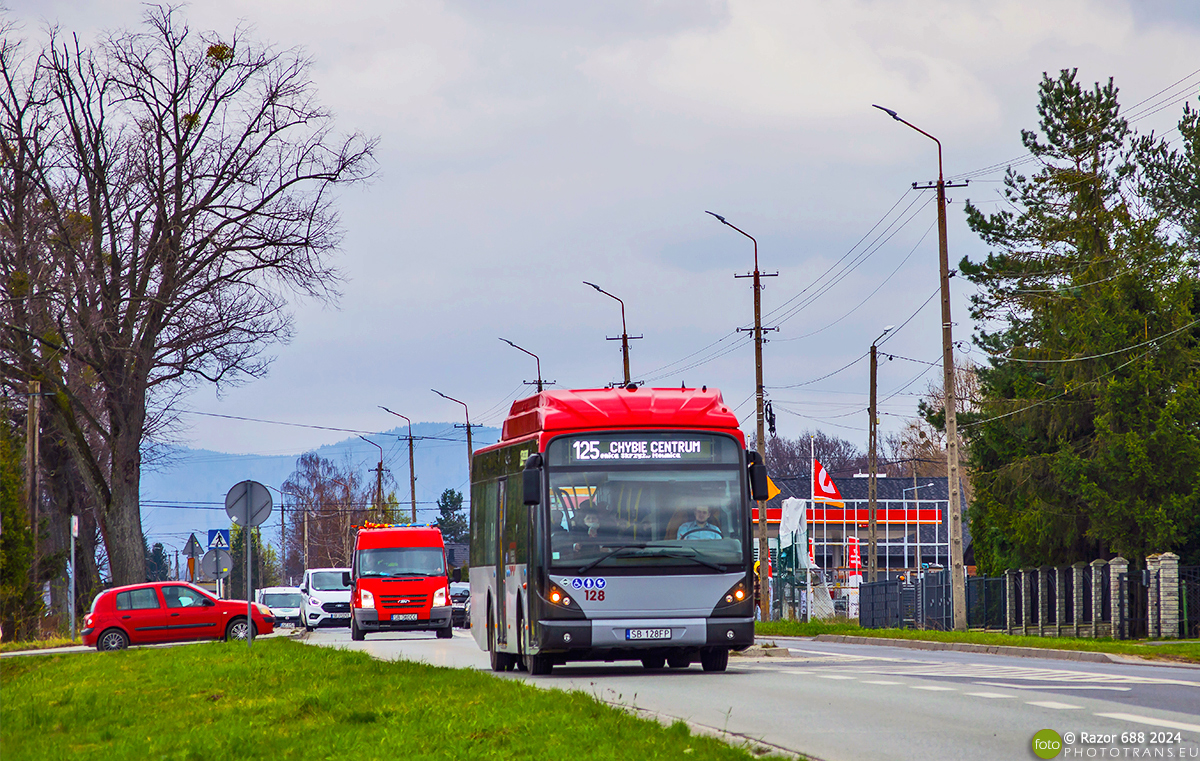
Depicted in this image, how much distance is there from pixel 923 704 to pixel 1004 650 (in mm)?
15504

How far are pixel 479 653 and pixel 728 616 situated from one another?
1093 centimetres

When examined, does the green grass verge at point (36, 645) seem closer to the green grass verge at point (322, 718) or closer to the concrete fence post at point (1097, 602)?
the green grass verge at point (322, 718)

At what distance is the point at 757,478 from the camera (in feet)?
56.0

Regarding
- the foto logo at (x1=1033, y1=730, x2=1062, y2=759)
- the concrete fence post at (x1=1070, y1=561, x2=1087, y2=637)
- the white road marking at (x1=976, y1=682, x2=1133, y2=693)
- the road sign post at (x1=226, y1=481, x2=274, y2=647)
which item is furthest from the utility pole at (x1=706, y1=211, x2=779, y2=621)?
the foto logo at (x1=1033, y1=730, x2=1062, y2=759)

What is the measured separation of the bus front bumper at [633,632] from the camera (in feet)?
55.6

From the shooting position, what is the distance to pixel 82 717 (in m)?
14.7

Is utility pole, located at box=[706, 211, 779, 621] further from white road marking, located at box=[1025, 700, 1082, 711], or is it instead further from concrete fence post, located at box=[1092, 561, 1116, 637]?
white road marking, located at box=[1025, 700, 1082, 711]

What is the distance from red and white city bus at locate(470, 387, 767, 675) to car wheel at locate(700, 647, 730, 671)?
3.43 feet

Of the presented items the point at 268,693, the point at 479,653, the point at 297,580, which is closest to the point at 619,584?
the point at 268,693

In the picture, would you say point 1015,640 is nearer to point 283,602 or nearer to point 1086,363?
point 1086,363

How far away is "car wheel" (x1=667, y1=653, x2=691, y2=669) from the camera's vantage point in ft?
62.2

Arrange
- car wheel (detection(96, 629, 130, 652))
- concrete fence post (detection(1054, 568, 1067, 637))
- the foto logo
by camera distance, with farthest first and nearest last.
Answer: concrete fence post (detection(1054, 568, 1067, 637))
car wheel (detection(96, 629, 130, 652))
the foto logo

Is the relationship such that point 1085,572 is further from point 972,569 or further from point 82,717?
point 972,569

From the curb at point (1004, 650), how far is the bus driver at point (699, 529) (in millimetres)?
9258
